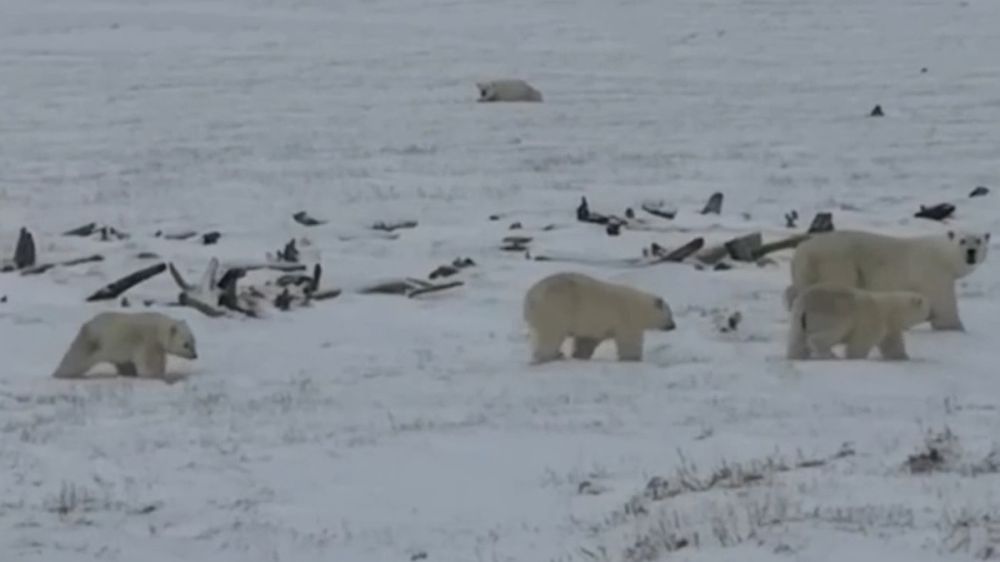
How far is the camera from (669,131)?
3238cm

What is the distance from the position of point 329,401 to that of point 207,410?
79 centimetres

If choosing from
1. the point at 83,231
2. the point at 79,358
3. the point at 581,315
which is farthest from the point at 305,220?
the point at 581,315

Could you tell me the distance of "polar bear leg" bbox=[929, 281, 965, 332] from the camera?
15.7 m

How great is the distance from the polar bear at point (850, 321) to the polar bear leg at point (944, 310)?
1166mm

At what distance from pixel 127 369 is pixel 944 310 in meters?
5.86

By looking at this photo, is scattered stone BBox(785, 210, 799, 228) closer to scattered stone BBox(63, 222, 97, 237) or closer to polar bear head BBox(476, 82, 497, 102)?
scattered stone BBox(63, 222, 97, 237)

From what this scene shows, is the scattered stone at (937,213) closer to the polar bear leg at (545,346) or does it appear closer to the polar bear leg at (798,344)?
the polar bear leg at (798,344)

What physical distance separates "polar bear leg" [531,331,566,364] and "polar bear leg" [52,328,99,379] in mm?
2963

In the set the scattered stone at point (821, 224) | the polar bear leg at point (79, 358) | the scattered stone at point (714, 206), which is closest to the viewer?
the polar bear leg at point (79, 358)

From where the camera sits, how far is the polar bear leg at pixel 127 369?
48.3ft

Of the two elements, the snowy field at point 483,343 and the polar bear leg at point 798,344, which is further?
the polar bear leg at point 798,344

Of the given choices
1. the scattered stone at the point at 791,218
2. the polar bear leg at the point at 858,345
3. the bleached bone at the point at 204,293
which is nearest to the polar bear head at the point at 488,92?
the scattered stone at the point at 791,218

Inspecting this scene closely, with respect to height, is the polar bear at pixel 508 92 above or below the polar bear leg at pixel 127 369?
below

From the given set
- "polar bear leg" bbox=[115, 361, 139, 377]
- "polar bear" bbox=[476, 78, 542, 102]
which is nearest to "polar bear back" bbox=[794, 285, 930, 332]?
"polar bear leg" bbox=[115, 361, 139, 377]
